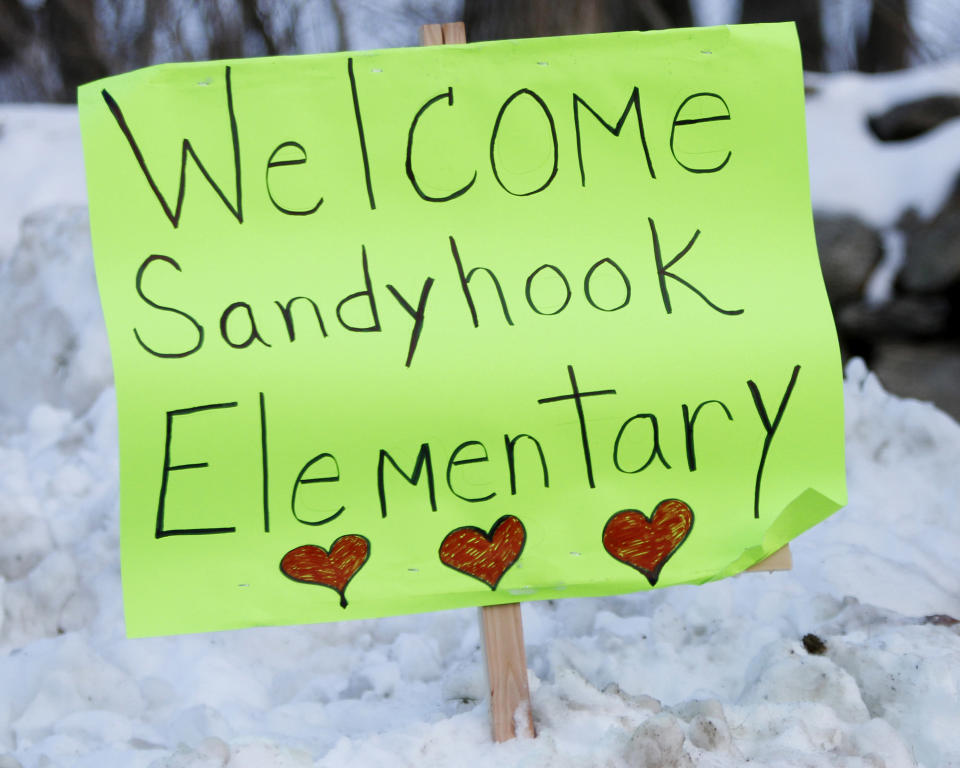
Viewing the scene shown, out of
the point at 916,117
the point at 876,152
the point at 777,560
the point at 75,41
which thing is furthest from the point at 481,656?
the point at 75,41

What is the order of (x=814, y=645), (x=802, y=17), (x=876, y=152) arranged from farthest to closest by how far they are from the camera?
(x=802, y=17), (x=876, y=152), (x=814, y=645)

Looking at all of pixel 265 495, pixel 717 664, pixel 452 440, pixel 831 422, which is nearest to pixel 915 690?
pixel 717 664

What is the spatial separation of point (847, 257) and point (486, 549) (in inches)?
78.2

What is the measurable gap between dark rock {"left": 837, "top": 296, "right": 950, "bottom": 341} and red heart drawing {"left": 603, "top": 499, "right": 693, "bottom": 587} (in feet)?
5.72

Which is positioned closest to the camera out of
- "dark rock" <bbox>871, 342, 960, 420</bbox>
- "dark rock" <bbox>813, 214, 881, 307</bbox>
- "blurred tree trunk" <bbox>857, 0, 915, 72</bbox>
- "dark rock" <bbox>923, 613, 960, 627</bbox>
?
"dark rock" <bbox>923, 613, 960, 627</bbox>

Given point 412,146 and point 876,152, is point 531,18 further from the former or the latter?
point 412,146

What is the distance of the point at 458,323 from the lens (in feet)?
4.15

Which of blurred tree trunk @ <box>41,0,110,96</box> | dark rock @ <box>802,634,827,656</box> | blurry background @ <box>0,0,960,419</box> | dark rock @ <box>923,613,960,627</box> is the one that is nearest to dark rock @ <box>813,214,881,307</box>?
blurry background @ <box>0,0,960,419</box>

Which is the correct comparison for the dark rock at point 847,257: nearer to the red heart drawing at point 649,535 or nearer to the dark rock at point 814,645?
the dark rock at point 814,645

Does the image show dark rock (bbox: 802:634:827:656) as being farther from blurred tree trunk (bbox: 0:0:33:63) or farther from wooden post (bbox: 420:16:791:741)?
blurred tree trunk (bbox: 0:0:33:63)

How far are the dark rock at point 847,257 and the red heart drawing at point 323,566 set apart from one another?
6.68 feet

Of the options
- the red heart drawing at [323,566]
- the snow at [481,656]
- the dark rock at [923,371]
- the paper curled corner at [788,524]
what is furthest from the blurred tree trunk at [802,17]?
the red heart drawing at [323,566]

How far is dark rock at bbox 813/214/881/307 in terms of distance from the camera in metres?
2.80

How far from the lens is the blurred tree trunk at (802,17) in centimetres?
529
